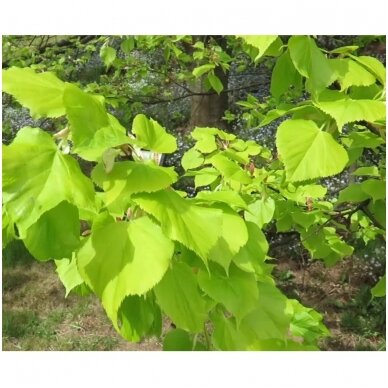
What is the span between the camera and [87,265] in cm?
55

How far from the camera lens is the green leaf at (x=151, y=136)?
0.68m

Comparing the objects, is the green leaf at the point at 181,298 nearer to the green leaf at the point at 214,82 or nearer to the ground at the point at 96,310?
the green leaf at the point at 214,82

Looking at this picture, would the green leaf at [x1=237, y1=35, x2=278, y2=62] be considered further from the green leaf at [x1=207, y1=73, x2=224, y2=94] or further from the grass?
the grass

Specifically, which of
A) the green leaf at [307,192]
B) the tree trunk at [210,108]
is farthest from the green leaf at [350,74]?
the tree trunk at [210,108]

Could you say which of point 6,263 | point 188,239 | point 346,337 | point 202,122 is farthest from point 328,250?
point 6,263

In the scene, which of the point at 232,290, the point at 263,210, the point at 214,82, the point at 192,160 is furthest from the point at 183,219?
the point at 214,82

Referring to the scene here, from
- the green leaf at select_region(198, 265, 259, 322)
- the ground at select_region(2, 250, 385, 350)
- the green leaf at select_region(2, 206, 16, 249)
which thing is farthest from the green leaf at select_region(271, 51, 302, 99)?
the ground at select_region(2, 250, 385, 350)

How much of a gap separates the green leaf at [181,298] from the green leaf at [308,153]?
241 mm

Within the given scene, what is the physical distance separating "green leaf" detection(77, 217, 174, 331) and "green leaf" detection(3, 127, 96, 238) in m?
0.05

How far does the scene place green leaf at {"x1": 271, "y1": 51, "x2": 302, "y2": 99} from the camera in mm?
995

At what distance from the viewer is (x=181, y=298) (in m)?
0.60

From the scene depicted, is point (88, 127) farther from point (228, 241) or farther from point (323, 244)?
point (323, 244)

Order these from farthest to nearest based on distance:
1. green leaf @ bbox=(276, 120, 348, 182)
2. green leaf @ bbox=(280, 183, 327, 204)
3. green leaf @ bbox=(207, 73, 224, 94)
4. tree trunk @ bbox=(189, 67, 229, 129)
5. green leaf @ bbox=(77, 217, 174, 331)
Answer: tree trunk @ bbox=(189, 67, 229, 129) → green leaf @ bbox=(207, 73, 224, 94) → green leaf @ bbox=(280, 183, 327, 204) → green leaf @ bbox=(276, 120, 348, 182) → green leaf @ bbox=(77, 217, 174, 331)

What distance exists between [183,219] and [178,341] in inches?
10.5
